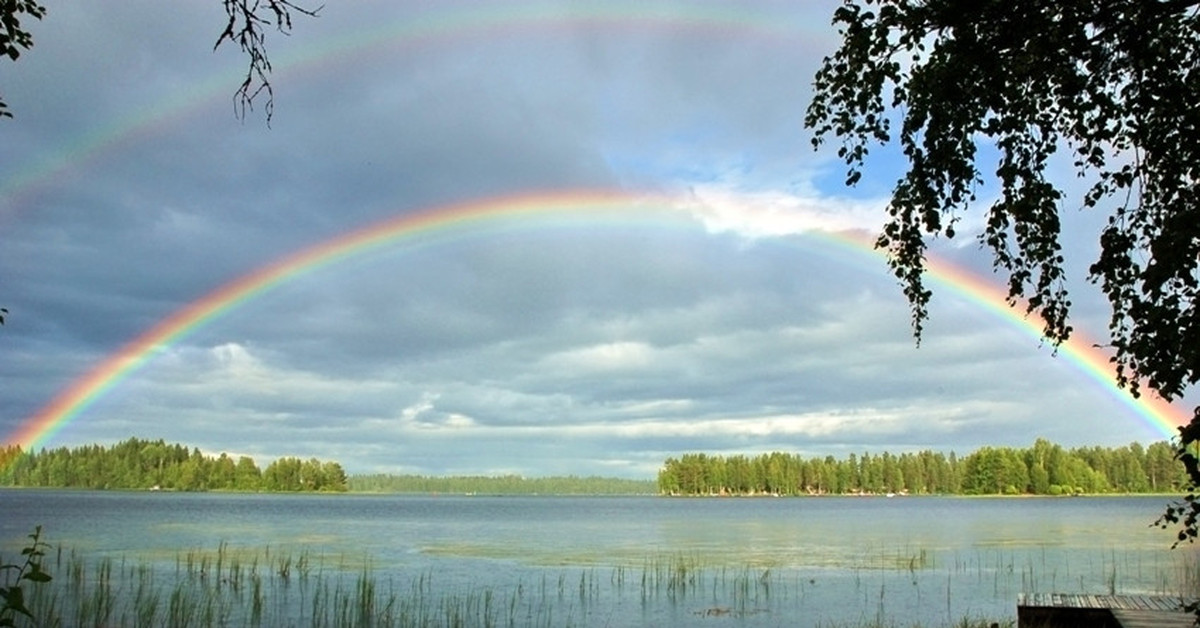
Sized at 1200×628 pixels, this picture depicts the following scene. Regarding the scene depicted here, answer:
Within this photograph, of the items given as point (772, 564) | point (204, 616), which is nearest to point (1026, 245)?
point (204, 616)

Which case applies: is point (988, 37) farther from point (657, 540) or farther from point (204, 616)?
point (657, 540)

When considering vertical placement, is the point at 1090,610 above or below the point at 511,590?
above

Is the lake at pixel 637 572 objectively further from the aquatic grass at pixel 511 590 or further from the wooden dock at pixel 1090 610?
the wooden dock at pixel 1090 610

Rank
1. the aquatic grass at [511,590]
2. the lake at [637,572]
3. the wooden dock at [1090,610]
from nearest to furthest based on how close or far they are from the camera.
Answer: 1. the wooden dock at [1090,610]
2. the aquatic grass at [511,590]
3. the lake at [637,572]

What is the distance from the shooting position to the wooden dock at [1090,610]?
1591cm

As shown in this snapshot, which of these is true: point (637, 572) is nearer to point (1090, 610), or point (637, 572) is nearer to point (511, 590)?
point (511, 590)

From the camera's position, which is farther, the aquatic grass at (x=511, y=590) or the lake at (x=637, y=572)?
the lake at (x=637, y=572)

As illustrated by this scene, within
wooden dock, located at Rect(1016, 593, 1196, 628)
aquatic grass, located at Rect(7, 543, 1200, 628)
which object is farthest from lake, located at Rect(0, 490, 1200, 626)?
wooden dock, located at Rect(1016, 593, 1196, 628)

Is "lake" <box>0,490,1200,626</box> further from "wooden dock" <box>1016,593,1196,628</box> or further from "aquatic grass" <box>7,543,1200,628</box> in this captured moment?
"wooden dock" <box>1016,593,1196,628</box>

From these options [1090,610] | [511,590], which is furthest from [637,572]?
[1090,610]

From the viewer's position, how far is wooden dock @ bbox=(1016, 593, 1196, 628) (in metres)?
15.9

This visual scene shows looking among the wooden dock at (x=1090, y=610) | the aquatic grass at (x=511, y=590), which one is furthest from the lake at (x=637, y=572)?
the wooden dock at (x=1090, y=610)

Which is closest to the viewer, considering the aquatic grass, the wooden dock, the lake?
the wooden dock

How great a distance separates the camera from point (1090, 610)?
17.2 m
